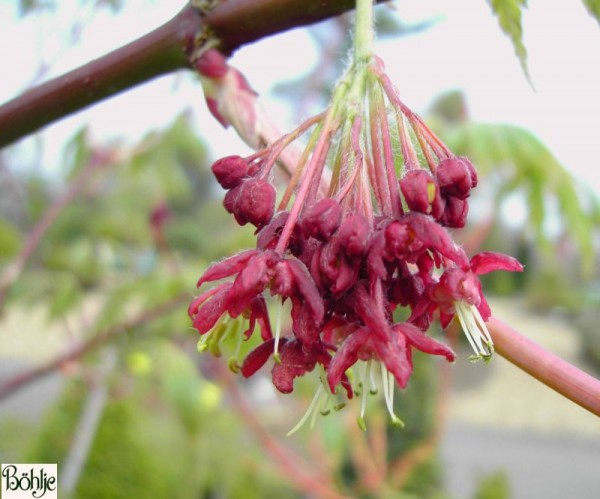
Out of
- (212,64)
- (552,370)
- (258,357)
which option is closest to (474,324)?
(552,370)

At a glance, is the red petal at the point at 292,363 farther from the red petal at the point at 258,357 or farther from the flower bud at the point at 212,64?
the flower bud at the point at 212,64

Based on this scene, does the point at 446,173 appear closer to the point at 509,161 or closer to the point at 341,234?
the point at 341,234

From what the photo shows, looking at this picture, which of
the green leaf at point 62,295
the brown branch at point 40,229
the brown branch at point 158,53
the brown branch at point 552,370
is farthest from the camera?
the green leaf at point 62,295

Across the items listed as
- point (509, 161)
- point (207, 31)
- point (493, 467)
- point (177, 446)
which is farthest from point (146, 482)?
point (493, 467)

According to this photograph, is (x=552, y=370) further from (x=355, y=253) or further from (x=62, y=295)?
(x=62, y=295)

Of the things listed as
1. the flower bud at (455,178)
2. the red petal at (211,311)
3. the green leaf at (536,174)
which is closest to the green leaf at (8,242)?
the green leaf at (536,174)

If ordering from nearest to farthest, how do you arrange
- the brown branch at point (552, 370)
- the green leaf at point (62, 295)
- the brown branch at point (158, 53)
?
the brown branch at point (552, 370) < the brown branch at point (158, 53) < the green leaf at point (62, 295)
